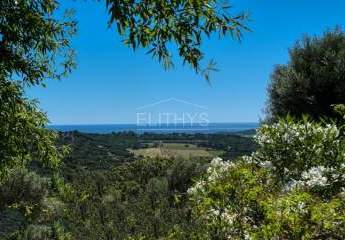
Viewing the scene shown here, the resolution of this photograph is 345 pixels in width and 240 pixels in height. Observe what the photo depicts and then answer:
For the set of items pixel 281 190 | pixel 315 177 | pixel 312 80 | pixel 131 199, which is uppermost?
pixel 312 80

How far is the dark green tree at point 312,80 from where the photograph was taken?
18.6m

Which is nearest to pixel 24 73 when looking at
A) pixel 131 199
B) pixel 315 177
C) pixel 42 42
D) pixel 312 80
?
pixel 42 42

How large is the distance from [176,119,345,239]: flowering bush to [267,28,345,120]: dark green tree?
25.4 ft

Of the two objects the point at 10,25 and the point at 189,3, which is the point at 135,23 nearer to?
the point at 189,3

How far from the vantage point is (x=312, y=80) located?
18.9m

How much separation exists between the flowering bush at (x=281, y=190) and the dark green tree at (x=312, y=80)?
7748 millimetres

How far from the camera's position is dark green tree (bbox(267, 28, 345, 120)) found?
733 inches

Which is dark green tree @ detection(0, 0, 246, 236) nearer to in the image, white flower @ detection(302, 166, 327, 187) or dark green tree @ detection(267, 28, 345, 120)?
white flower @ detection(302, 166, 327, 187)

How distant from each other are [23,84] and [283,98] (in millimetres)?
9971

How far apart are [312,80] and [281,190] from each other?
392 inches

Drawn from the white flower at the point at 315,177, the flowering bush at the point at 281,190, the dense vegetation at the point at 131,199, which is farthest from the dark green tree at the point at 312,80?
the white flower at the point at 315,177

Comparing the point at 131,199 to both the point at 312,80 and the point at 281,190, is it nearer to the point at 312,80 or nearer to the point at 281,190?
the point at 312,80

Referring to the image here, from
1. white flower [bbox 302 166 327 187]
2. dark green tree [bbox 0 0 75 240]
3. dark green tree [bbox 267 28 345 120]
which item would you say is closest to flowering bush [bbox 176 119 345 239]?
white flower [bbox 302 166 327 187]

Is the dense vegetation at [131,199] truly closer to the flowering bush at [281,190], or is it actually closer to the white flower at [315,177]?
the flowering bush at [281,190]
